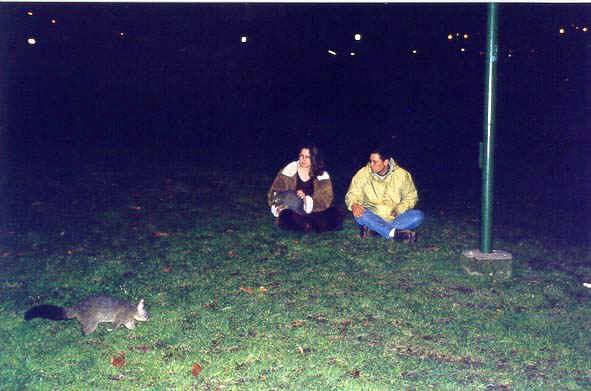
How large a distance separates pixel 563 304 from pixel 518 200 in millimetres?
5672

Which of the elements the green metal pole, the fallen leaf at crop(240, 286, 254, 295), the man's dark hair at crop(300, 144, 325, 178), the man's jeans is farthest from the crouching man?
the fallen leaf at crop(240, 286, 254, 295)

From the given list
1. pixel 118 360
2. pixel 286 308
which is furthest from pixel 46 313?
pixel 286 308

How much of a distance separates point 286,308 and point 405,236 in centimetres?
283

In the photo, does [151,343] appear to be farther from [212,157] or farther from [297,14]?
[297,14]

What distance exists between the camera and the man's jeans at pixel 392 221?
8195 mm

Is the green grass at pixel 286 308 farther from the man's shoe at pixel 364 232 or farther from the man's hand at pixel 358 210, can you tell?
the man's hand at pixel 358 210

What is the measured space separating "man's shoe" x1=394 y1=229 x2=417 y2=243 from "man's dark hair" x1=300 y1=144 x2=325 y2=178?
154 cm

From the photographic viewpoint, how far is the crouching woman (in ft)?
28.6

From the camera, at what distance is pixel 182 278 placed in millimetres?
6875

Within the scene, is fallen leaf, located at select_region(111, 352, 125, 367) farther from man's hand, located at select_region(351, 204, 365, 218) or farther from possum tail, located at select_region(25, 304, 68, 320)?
man's hand, located at select_region(351, 204, 365, 218)

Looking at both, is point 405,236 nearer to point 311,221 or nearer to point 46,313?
point 311,221

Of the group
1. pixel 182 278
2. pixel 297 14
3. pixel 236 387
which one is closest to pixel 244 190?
pixel 182 278

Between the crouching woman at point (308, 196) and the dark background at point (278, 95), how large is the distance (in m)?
Result: 3.82

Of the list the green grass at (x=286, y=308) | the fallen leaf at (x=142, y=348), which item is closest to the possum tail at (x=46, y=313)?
the green grass at (x=286, y=308)
